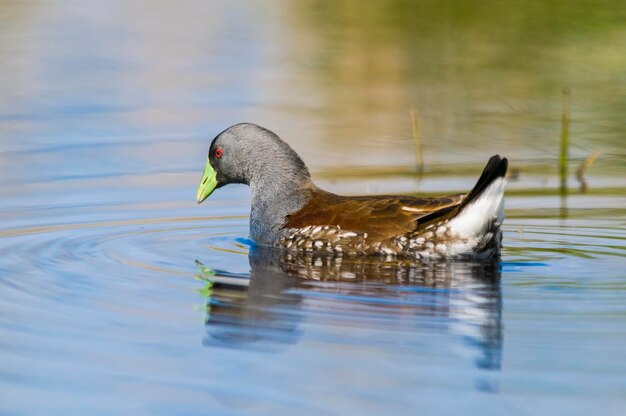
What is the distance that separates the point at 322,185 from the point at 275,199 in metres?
1.58

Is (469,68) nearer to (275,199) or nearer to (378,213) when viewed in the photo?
(275,199)

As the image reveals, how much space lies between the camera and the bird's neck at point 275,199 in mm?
8359

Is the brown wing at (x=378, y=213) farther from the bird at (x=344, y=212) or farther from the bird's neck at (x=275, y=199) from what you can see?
the bird's neck at (x=275, y=199)

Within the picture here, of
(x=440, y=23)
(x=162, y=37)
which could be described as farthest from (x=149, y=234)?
(x=440, y=23)

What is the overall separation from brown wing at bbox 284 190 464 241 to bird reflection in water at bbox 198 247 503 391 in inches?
7.4

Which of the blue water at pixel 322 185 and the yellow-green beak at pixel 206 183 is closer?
the blue water at pixel 322 185

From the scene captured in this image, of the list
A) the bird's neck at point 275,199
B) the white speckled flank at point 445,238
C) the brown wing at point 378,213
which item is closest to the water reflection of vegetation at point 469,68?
the bird's neck at point 275,199

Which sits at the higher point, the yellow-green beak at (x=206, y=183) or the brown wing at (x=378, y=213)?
the yellow-green beak at (x=206, y=183)

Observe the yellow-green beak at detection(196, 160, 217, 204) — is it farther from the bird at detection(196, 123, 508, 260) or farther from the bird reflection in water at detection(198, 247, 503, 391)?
the bird reflection in water at detection(198, 247, 503, 391)

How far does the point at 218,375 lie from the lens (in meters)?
5.36

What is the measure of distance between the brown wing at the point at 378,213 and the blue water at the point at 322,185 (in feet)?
0.77

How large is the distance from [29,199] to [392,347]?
449 cm

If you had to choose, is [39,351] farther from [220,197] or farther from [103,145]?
[103,145]

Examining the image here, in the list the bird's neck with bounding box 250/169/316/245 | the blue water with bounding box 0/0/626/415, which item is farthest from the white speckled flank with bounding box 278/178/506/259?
the bird's neck with bounding box 250/169/316/245
